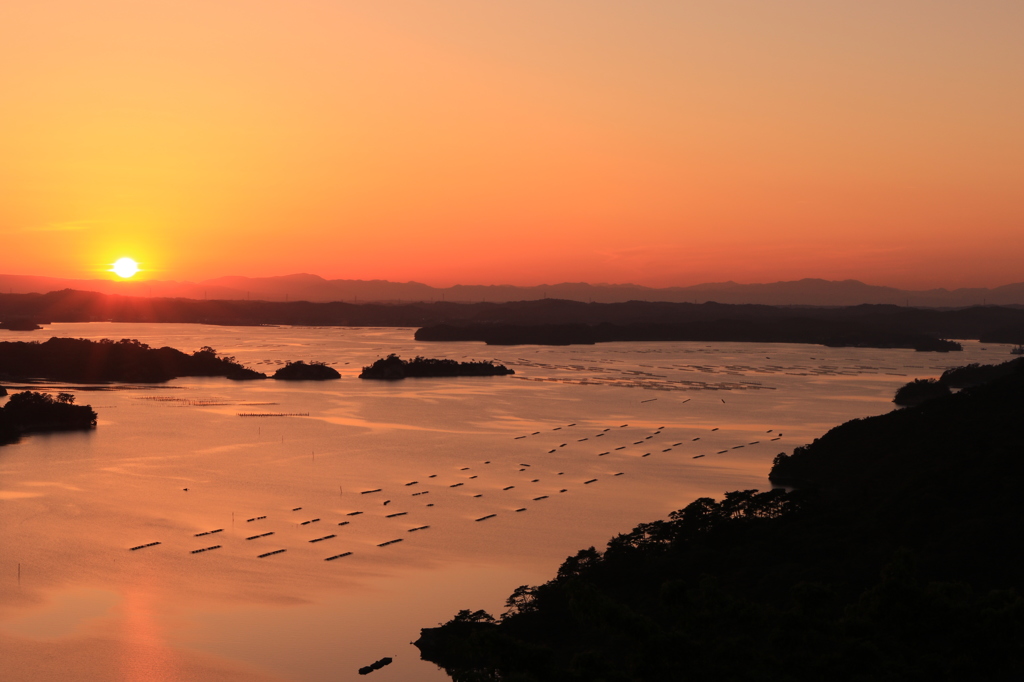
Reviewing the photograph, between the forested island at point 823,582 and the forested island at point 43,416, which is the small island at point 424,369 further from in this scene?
the forested island at point 823,582

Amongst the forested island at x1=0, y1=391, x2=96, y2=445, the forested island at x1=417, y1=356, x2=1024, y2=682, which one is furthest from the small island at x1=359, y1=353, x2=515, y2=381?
the forested island at x1=417, y1=356, x2=1024, y2=682

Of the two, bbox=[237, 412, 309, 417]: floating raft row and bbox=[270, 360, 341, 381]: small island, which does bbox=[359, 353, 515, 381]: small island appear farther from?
bbox=[237, 412, 309, 417]: floating raft row

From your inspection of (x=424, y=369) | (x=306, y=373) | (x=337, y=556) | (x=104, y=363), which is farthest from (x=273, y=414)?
(x=337, y=556)

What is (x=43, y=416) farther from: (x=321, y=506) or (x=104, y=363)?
(x=104, y=363)

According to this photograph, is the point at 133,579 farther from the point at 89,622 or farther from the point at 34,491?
the point at 34,491

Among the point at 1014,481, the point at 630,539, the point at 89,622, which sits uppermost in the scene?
the point at 1014,481

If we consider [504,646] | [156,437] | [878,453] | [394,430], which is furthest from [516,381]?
[504,646]
